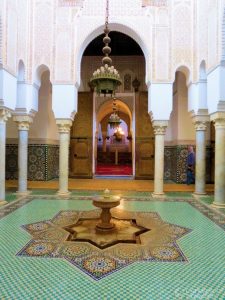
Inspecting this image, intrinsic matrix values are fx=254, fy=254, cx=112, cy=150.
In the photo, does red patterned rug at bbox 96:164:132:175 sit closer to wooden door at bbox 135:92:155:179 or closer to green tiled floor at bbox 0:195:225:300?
wooden door at bbox 135:92:155:179

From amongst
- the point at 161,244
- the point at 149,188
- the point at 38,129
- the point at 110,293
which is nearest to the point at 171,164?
the point at 149,188

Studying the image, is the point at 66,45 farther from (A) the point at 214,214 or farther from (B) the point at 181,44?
(A) the point at 214,214

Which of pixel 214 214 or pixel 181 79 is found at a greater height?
pixel 181 79

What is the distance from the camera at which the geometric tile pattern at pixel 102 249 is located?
267cm

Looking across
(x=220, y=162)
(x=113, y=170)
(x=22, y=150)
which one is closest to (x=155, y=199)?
(x=220, y=162)

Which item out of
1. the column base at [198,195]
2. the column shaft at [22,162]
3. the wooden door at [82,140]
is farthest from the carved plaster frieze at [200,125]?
the column shaft at [22,162]

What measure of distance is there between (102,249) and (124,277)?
68cm

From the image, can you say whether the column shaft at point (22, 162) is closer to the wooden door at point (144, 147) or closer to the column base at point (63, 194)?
the column base at point (63, 194)

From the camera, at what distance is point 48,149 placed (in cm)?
859

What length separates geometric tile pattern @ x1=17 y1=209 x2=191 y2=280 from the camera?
2.67m

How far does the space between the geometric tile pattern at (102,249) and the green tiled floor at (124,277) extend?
104 mm

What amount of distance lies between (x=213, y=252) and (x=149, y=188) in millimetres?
4366

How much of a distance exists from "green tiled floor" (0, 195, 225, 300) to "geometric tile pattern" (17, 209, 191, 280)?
0.10 m

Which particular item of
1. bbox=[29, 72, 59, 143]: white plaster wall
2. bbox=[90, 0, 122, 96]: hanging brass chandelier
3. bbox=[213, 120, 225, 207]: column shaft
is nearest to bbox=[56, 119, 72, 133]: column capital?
bbox=[29, 72, 59, 143]: white plaster wall
